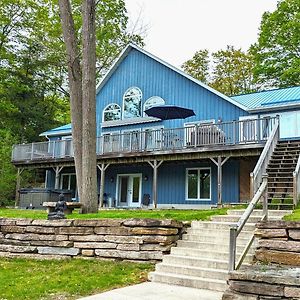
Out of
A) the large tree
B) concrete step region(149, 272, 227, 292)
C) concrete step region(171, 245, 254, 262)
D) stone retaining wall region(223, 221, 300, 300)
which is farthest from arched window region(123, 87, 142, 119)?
stone retaining wall region(223, 221, 300, 300)

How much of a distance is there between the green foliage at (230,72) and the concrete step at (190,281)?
2908cm

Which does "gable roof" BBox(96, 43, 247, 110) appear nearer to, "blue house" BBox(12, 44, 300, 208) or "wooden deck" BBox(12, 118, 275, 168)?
"blue house" BBox(12, 44, 300, 208)

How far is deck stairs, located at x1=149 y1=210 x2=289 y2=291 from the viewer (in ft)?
21.6

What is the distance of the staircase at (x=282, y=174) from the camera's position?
445 inches

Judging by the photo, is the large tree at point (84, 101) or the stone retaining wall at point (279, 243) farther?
the large tree at point (84, 101)

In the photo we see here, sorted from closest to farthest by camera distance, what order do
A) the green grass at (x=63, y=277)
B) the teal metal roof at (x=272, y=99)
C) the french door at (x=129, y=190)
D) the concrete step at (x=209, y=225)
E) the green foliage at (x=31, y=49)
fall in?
the green grass at (x=63, y=277), the concrete step at (x=209, y=225), the teal metal roof at (x=272, y=99), the french door at (x=129, y=190), the green foliage at (x=31, y=49)

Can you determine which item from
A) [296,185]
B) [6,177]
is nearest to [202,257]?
[296,185]

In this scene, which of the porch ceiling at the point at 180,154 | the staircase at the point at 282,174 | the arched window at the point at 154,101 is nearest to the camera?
the staircase at the point at 282,174

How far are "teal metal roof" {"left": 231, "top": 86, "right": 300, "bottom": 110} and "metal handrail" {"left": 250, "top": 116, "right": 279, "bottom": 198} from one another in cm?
294

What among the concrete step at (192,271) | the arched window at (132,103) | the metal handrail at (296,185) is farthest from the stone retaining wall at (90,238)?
the arched window at (132,103)

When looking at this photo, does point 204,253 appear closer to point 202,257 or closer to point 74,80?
point 202,257

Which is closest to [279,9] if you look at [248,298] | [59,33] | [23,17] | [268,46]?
[268,46]

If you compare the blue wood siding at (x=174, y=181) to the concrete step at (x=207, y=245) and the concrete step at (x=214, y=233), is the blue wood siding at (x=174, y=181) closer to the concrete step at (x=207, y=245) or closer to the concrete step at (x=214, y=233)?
the concrete step at (x=214, y=233)

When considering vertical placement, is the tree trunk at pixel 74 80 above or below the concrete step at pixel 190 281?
above
